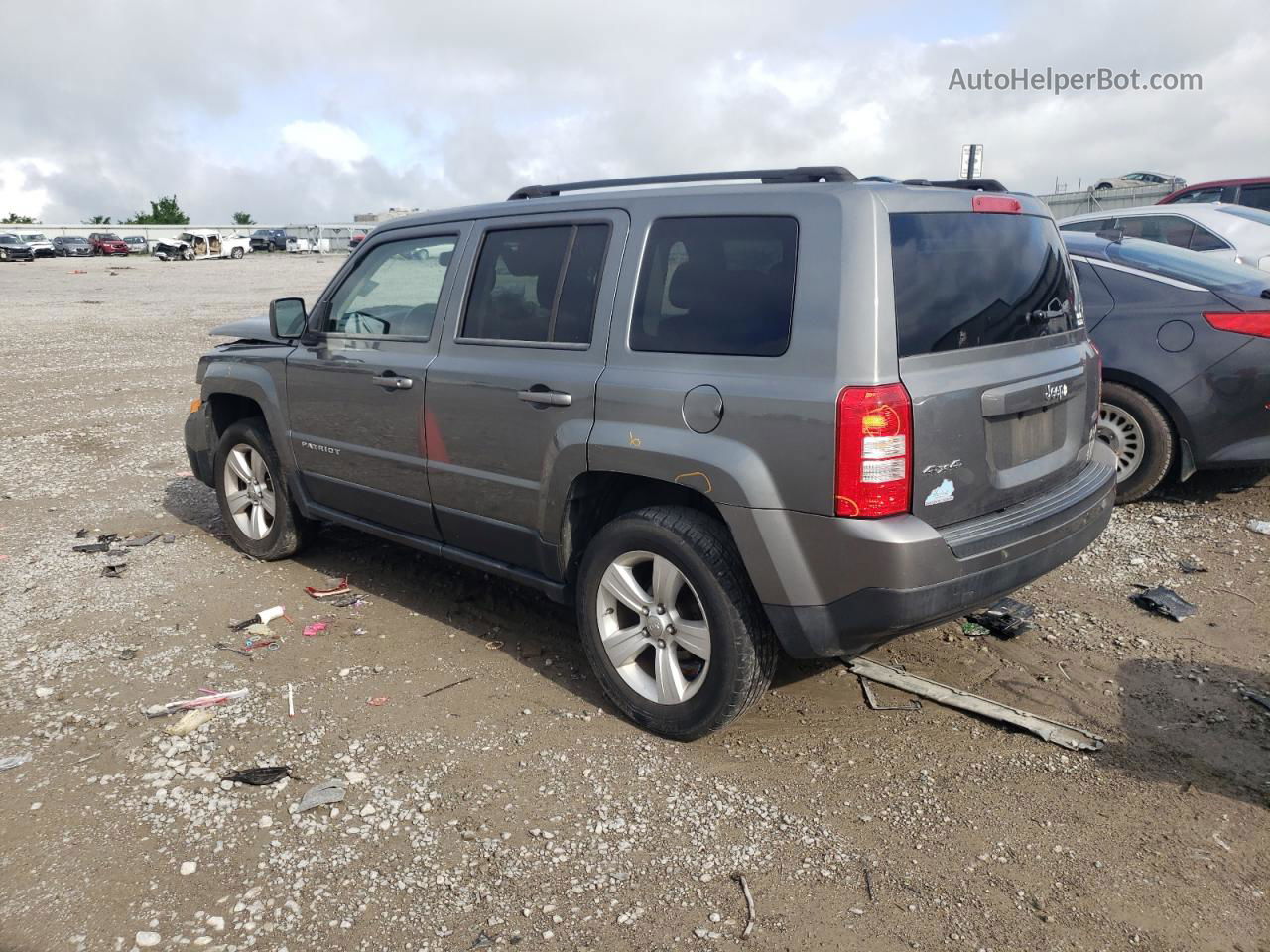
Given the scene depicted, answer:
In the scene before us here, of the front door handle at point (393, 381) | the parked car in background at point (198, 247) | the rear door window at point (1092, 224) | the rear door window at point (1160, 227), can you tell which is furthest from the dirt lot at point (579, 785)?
the parked car in background at point (198, 247)

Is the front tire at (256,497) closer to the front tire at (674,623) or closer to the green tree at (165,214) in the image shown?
the front tire at (674,623)

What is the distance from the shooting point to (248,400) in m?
5.83

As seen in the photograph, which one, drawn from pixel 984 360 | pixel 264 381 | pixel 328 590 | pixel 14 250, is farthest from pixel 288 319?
pixel 14 250

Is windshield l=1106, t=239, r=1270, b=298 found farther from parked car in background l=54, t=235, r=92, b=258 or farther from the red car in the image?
the red car

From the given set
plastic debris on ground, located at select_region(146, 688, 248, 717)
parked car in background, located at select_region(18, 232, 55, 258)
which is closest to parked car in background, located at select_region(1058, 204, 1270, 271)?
plastic debris on ground, located at select_region(146, 688, 248, 717)

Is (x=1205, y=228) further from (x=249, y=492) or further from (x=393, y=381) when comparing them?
(x=249, y=492)

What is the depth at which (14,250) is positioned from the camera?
4597 cm

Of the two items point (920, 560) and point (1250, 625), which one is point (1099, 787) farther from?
point (1250, 625)

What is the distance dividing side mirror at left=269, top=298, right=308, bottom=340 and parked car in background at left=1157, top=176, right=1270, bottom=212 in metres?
12.2

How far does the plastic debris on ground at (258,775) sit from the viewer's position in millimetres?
3492

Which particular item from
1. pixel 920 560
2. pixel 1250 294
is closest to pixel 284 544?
pixel 920 560

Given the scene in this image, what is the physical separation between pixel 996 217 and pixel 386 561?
383cm

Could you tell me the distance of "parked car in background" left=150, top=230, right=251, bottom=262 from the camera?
163 feet

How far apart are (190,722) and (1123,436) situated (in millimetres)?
5364
